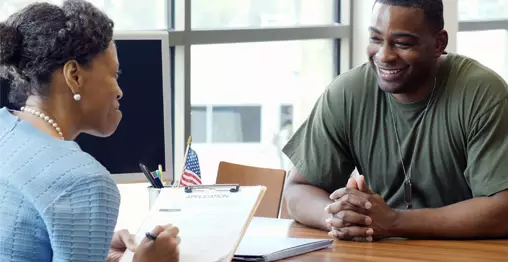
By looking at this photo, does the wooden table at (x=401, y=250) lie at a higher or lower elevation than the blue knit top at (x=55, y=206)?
lower

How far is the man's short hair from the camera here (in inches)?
103

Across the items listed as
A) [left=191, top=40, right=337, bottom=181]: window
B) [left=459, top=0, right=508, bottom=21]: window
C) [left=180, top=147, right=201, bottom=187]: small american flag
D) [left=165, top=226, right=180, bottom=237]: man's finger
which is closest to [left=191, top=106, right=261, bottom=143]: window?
→ [left=191, top=40, right=337, bottom=181]: window

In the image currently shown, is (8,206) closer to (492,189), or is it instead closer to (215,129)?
(492,189)

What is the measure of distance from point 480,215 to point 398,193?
1.10ft

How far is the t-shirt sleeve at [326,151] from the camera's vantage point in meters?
2.80

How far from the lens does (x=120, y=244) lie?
2.23 metres

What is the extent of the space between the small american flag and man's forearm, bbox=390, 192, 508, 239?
28.5 inches

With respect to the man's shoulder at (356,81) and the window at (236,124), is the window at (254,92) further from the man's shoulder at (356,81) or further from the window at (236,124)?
the man's shoulder at (356,81)

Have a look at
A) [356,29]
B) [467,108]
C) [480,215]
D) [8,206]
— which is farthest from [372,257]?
[356,29]

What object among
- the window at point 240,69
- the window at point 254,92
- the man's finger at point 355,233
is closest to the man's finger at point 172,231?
the man's finger at point 355,233

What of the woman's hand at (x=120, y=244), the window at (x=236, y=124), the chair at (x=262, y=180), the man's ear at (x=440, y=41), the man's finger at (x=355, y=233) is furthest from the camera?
the window at (x=236, y=124)

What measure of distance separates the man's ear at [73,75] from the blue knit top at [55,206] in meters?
0.15

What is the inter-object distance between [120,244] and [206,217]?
0.81ft

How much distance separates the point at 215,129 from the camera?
4.55 m
